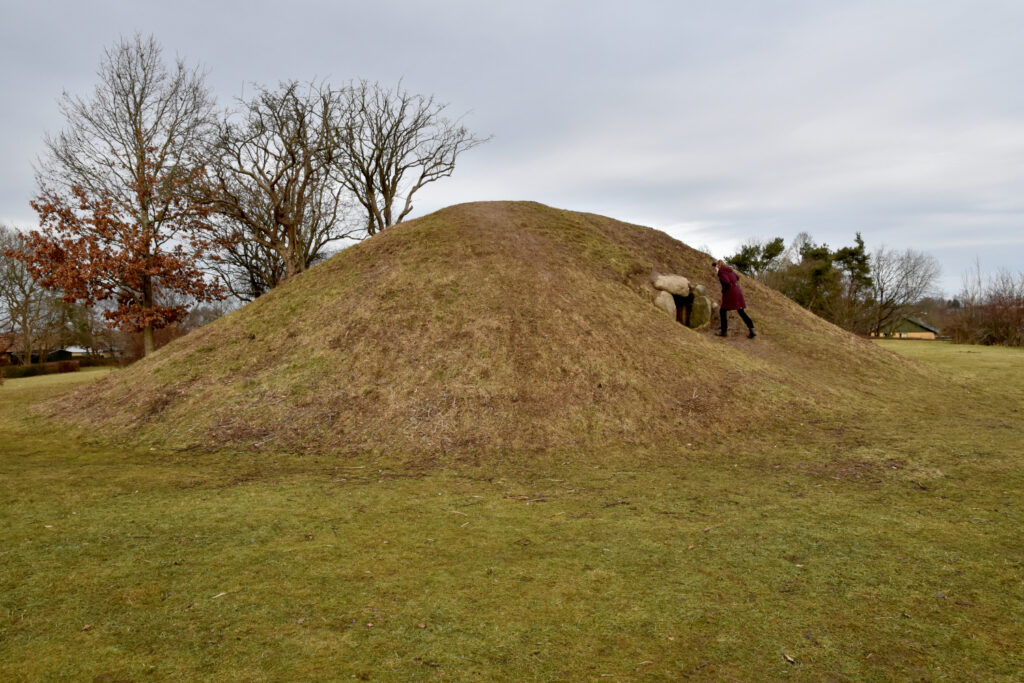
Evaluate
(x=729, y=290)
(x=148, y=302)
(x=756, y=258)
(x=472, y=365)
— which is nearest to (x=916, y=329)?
(x=756, y=258)

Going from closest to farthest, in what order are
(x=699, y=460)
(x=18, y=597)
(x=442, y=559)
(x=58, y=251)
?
1. (x=18, y=597)
2. (x=442, y=559)
3. (x=699, y=460)
4. (x=58, y=251)

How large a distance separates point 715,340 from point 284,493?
527 inches

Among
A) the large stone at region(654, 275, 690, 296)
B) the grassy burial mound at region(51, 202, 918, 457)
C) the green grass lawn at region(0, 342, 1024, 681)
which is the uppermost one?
the large stone at region(654, 275, 690, 296)

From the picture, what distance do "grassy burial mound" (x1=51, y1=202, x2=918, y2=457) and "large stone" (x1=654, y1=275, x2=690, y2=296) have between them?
563mm

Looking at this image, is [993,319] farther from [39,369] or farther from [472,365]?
[39,369]

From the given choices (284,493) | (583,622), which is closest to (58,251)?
(284,493)

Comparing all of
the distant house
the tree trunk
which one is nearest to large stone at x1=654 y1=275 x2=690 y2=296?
the tree trunk

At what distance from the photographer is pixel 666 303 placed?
17.9 m

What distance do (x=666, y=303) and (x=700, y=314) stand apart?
4.33 ft

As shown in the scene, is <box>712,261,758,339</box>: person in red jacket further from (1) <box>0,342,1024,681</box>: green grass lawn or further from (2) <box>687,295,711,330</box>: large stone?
(1) <box>0,342,1024,681</box>: green grass lawn

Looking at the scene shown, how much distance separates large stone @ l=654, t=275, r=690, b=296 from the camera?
18.4 meters

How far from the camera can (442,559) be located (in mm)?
5473

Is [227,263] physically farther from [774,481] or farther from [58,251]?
[774,481]

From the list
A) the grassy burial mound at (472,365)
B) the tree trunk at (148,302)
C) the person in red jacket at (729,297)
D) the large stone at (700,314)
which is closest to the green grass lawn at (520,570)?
the grassy burial mound at (472,365)
